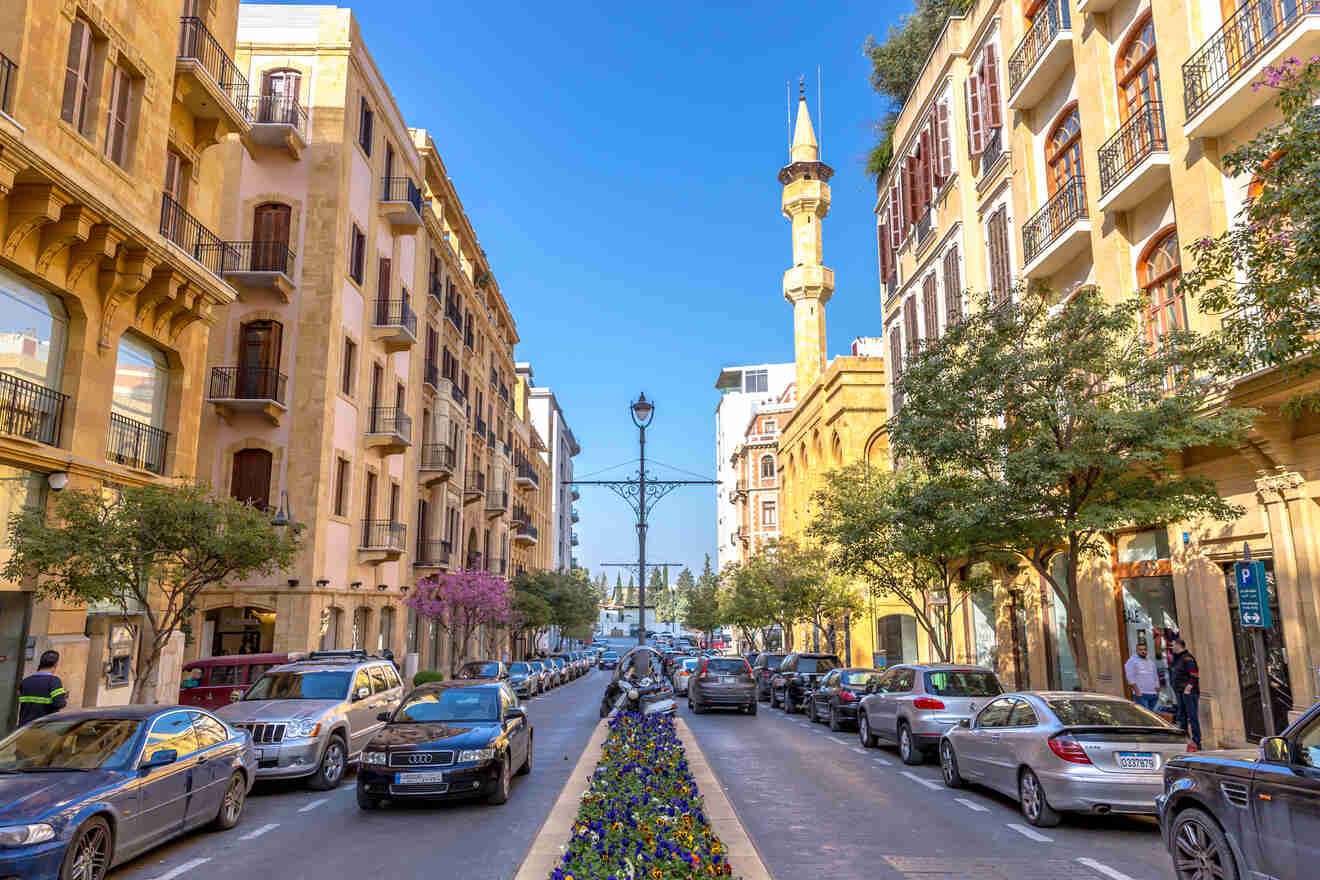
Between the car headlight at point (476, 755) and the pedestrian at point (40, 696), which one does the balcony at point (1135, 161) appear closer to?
the car headlight at point (476, 755)

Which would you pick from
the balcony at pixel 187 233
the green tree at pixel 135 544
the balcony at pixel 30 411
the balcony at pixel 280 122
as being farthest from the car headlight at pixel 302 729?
the balcony at pixel 280 122

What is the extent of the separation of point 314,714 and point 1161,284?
16.7m

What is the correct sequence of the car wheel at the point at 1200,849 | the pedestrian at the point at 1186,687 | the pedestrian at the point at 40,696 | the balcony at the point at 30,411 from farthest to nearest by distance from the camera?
the pedestrian at the point at 1186,687
the balcony at the point at 30,411
the pedestrian at the point at 40,696
the car wheel at the point at 1200,849

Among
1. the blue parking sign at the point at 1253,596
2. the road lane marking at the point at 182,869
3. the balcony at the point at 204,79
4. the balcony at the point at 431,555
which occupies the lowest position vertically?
the road lane marking at the point at 182,869

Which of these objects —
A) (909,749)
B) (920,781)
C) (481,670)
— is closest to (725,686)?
(481,670)

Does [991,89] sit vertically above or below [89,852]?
above

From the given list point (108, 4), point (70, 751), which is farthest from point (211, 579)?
point (108, 4)

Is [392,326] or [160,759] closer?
[160,759]

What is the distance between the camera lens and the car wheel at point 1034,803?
9305 millimetres

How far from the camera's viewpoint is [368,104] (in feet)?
100

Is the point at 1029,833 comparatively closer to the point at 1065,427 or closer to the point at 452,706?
the point at 452,706

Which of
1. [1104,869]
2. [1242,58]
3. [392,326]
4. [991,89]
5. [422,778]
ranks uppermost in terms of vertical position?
[991,89]

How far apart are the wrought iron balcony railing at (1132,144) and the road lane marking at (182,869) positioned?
17799 mm

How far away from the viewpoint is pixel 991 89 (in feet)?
82.3
